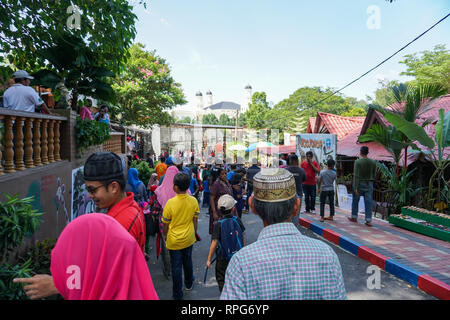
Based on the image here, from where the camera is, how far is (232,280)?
4.51 ft

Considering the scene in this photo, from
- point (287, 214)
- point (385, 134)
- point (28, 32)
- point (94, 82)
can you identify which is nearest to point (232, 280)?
point (287, 214)

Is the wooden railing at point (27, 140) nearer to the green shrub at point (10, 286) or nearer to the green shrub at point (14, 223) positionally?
the green shrub at point (14, 223)

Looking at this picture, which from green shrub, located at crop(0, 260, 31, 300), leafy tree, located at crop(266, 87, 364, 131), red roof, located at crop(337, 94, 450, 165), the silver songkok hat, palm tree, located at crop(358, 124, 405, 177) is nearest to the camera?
the silver songkok hat

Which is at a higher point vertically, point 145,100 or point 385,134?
point 145,100

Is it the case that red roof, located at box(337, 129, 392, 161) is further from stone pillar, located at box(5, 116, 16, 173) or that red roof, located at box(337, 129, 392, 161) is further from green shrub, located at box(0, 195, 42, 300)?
green shrub, located at box(0, 195, 42, 300)

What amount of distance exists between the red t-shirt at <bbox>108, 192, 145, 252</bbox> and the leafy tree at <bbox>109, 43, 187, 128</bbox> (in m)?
15.9

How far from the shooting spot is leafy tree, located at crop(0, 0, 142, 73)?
572 centimetres

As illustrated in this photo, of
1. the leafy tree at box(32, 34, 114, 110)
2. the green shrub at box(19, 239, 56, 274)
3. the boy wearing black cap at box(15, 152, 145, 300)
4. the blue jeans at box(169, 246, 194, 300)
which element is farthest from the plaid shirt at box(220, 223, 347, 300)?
the leafy tree at box(32, 34, 114, 110)

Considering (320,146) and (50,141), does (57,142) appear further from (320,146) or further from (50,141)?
(320,146)

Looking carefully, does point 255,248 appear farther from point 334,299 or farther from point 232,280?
point 334,299

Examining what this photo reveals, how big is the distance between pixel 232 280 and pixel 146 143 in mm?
26258

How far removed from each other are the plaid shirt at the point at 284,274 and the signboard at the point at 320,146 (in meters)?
9.94

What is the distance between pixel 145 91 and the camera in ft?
57.6

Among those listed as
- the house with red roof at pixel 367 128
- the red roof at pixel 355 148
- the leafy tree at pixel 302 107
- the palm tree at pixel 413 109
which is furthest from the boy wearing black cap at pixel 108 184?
the leafy tree at pixel 302 107
